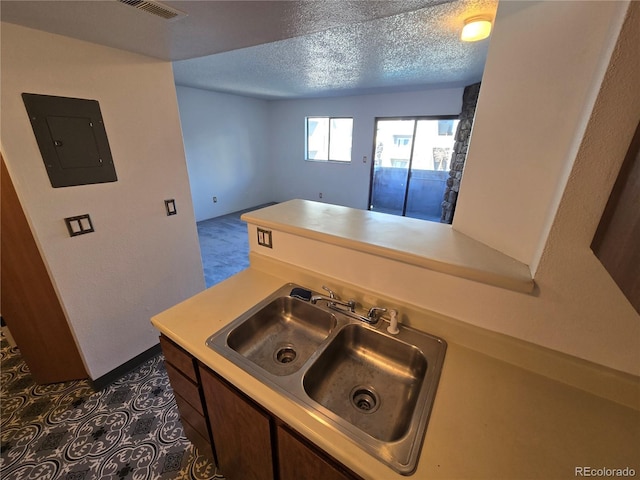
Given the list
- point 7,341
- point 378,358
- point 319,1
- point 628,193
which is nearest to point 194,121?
point 7,341

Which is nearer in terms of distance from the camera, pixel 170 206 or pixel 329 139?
pixel 170 206

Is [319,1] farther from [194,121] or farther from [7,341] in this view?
[194,121]

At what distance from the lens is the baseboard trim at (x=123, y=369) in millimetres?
1707

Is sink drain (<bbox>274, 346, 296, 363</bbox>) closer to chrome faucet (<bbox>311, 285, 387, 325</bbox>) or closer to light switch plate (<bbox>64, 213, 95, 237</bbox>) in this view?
chrome faucet (<bbox>311, 285, 387, 325</bbox>)

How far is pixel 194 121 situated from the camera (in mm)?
4688

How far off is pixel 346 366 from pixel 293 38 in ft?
7.86

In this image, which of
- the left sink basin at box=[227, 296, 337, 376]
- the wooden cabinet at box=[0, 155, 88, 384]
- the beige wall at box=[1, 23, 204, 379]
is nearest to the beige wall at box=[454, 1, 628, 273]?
the left sink basin at box=[227, 296, 337, 376]

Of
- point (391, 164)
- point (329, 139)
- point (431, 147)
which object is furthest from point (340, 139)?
point (431, 147)

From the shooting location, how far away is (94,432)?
1466mm

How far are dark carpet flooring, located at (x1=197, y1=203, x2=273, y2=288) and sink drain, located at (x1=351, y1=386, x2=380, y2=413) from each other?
7.82ft

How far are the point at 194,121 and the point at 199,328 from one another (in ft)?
15.9

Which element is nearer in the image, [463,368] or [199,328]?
[463,368]

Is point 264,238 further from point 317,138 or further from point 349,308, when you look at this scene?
point 317,138

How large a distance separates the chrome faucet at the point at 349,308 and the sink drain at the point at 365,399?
0.24 m
